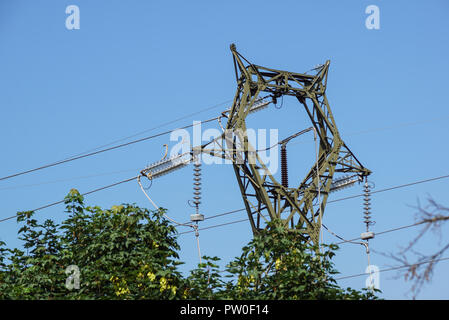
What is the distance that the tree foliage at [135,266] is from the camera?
20.3m

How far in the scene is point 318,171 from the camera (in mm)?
35656

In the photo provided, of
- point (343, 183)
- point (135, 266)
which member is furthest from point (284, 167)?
point (135, 266)

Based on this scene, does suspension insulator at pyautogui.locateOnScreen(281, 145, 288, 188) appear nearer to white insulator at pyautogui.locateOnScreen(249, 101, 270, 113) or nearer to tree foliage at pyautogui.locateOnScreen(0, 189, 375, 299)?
white insulator at pyautogui.locateOnScreen(249, 101, 270, 113)

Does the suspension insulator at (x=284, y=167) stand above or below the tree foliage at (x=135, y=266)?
above

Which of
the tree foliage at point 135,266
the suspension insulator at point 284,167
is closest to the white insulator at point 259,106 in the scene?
the suspension insulator at point 284,167

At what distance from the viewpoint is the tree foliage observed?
20266 mm

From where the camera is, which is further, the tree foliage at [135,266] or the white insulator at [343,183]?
the white insulator at [343,183]

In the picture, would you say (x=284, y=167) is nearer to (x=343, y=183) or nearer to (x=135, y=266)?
(x=343, y=183)

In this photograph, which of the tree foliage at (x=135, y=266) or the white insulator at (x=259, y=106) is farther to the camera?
the white insulator at (x=259, y=106)

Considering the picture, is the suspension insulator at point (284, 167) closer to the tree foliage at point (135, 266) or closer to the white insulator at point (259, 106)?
the white insulator at point (259, 106)

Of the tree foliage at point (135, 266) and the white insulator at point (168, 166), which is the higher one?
the white insulator at point (168, 166)

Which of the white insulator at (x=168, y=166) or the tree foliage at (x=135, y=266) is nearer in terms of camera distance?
the tree foliage at (x=135, y=266)
